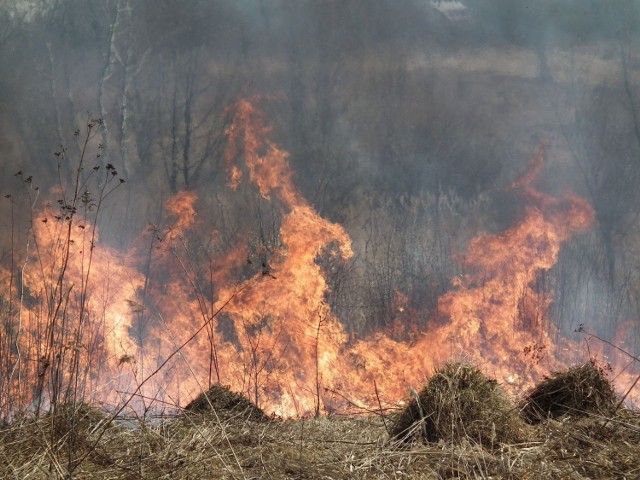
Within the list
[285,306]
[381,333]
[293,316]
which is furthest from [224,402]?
[381,333]

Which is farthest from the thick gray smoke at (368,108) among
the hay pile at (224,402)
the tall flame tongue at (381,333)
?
the hay pile at (224,402)

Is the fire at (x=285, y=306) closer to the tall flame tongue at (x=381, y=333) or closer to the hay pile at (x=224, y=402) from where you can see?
the tall flame tongue at (x=381, y=333)

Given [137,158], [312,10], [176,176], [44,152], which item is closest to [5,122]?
[44,152]

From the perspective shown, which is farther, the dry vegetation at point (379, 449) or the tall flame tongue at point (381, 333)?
the tall flame tongue at point (381, 333)

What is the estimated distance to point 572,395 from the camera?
18.0 feet

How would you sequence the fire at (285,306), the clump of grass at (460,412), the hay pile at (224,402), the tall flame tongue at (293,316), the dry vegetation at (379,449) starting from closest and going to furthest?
the dry vegetation at (379,449) → the clump of grass at (460,412) → the hay pile at (224,402) → the tall flame tongue at (293,316) → the fire at (285,306)

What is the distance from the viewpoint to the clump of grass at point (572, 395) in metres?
5.35

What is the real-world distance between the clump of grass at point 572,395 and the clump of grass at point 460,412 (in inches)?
29.9

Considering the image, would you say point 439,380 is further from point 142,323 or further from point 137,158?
point 137,158

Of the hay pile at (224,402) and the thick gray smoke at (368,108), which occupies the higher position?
the thick gray smoke at (368,108)

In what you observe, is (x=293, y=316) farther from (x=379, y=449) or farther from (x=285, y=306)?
(x=379, y=449)

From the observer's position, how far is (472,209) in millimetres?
16516

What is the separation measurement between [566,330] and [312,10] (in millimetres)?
10034

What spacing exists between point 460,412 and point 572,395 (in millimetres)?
1477
